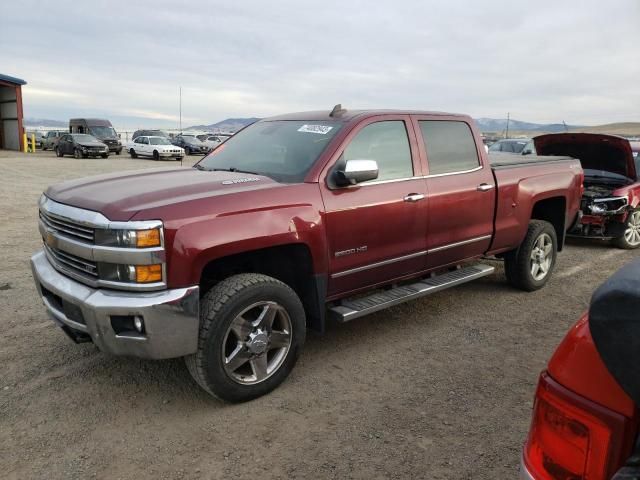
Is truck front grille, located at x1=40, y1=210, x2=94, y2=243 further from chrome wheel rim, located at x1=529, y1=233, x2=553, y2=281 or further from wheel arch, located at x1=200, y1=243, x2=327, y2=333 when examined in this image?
chrome wheel rim, located at x1=529, y1=233, x2=553, y2=281

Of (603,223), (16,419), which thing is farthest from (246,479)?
(603,223)

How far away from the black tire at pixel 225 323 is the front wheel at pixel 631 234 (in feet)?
22.4

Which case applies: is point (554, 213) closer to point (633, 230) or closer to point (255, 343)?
point (633, 230)

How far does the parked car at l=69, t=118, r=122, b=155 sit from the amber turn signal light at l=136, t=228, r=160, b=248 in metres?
32.6

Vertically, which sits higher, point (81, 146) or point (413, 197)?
point (81, 146)

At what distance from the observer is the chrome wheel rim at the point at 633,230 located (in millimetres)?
8141

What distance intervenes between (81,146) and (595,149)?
1083 inches

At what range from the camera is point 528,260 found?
5.54 meters

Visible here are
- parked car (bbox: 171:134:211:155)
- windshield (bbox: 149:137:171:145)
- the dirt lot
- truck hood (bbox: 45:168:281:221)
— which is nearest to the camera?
the dirt lot

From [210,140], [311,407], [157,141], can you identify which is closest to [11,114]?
[157,141]

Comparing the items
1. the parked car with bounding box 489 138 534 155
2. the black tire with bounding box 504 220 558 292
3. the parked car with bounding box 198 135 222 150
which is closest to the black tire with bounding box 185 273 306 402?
the black tire with bounding box 504 220 558 292

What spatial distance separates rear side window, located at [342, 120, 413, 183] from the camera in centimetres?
400

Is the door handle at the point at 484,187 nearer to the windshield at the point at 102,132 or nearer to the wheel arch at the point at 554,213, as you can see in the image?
the wheel arch at the point at 554,213

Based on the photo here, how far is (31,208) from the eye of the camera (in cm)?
1057
